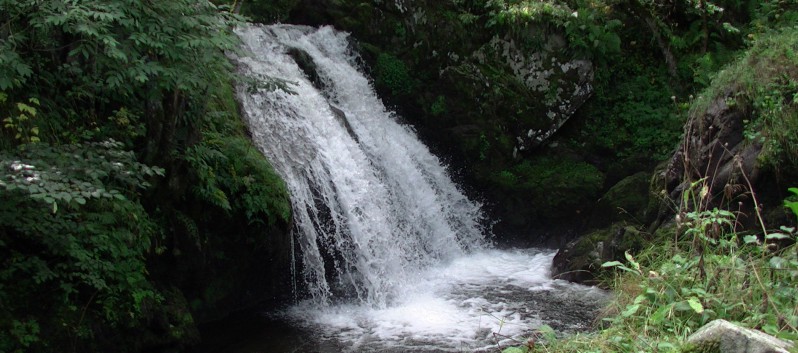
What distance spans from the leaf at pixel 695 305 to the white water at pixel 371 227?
2.94 meters

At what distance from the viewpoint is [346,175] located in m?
9.32

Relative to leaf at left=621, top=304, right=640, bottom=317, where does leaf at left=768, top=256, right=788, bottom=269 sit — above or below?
above

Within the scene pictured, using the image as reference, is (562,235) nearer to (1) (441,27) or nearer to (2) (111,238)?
(1) (441,27)

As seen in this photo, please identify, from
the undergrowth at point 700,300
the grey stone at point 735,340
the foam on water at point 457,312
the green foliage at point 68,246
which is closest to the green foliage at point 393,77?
the foam on water at point 457,312

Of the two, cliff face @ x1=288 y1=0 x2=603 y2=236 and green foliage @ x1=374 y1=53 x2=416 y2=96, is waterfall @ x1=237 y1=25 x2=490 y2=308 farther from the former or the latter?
cliff face @ x1=288 y1=0 x2=603 y2=236

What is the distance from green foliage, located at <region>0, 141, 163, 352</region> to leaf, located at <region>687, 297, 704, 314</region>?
13.0ft

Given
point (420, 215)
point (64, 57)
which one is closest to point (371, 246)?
point (420, 215)

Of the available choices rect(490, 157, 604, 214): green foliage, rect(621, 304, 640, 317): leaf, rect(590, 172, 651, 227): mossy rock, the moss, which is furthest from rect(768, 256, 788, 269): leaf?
rect(490, 157, 604, 214): green foliage

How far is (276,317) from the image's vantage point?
7.92 m

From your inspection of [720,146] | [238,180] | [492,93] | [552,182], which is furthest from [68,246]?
[552,182]

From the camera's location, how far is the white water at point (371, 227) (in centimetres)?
Result: 770

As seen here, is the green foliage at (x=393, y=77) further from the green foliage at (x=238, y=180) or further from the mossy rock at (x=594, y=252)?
the green foliage at (x=238, y=180)

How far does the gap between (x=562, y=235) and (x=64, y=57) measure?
8842 mm

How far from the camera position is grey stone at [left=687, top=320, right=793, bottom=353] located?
2768mm
